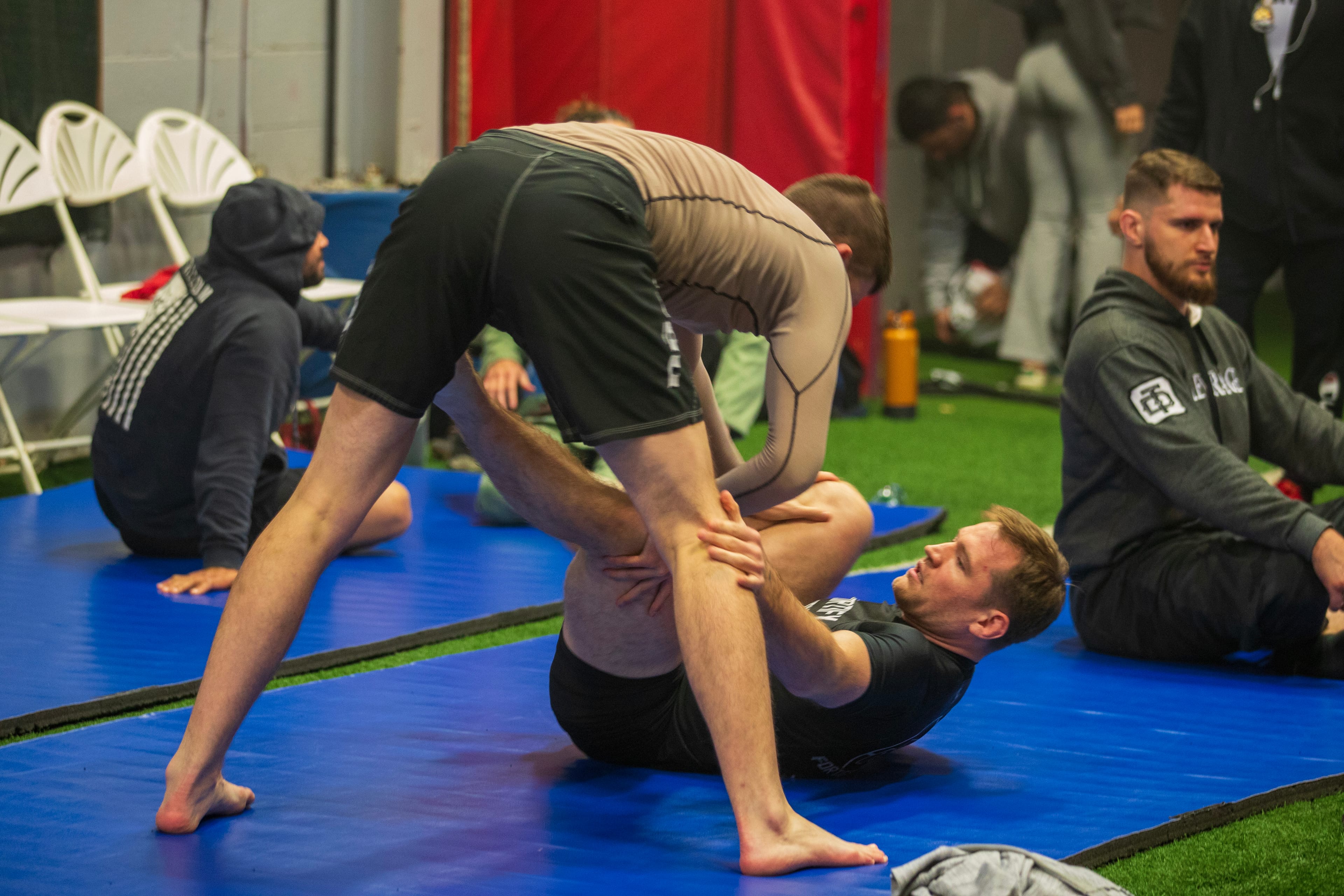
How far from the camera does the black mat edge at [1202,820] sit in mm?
2420

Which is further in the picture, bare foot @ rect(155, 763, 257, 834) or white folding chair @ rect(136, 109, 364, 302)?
white folding chair @ rect(136, 109, 364, 302)

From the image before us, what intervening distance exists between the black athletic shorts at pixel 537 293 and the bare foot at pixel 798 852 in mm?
632

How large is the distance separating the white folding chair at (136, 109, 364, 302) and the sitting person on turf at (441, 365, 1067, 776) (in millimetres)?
3829

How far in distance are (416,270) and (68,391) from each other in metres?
4.58

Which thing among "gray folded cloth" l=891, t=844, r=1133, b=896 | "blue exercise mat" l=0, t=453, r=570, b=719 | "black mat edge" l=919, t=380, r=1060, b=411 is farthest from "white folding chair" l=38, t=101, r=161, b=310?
"gray folded cloth" l=891, t=844, r=1133, b=896

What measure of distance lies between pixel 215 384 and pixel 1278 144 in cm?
419

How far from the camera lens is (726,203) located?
2434mm

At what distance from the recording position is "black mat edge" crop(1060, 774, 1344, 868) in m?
2.42

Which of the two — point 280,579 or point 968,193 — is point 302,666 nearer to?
→ point 280,579

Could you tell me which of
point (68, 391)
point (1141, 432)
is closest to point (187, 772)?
point (1141, 432)

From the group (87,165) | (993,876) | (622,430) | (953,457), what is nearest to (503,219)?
(622,430)

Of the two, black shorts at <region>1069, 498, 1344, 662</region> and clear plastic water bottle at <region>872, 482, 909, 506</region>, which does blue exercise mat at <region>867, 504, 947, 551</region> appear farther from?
black shorts at <region>1069, 498, 1344, 662</region>

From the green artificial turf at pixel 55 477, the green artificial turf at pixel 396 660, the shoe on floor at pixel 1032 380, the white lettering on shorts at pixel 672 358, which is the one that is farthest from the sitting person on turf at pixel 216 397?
the shoe on floor at pixel 1032 380

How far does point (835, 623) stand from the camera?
111 inches
